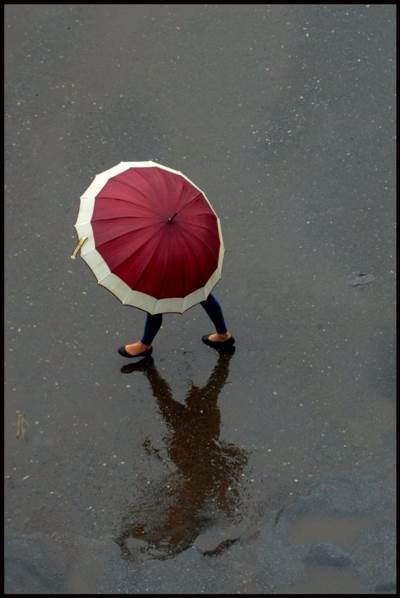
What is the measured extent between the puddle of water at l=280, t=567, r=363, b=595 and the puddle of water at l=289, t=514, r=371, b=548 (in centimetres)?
19

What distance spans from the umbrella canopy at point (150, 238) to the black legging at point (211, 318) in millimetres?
493

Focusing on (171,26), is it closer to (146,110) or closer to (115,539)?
(146,110)

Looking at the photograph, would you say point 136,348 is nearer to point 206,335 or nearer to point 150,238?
point 206,335

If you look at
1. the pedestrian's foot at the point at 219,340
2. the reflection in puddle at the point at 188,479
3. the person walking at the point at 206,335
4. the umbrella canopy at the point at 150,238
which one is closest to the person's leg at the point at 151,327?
the person walking at the point at 206,335

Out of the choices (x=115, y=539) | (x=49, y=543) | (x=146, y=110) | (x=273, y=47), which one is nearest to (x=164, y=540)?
(x=115, y=539)

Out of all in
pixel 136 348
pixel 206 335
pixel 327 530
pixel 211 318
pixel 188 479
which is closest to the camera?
pixel 327 530

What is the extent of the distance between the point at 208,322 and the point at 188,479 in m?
1.19

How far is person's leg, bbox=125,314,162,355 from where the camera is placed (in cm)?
631

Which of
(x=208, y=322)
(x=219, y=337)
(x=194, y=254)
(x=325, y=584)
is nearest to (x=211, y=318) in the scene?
(x=219, y=337)

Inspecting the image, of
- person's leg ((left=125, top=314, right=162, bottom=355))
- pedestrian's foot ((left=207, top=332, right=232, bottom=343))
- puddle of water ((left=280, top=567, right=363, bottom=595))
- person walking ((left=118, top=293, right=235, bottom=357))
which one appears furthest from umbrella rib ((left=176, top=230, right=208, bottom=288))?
puddle of water ((left=280, top=567, right=363, bottom=595))

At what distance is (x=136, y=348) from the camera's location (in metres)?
6.60

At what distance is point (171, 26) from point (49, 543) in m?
4.43

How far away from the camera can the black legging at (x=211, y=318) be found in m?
6.29

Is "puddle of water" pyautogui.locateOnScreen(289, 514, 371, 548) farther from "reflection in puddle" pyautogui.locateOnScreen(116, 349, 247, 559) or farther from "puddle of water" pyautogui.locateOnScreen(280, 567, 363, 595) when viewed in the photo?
"reflection in puddle" pyautogui.locateOnScreen(116, 349, 247, 559)
